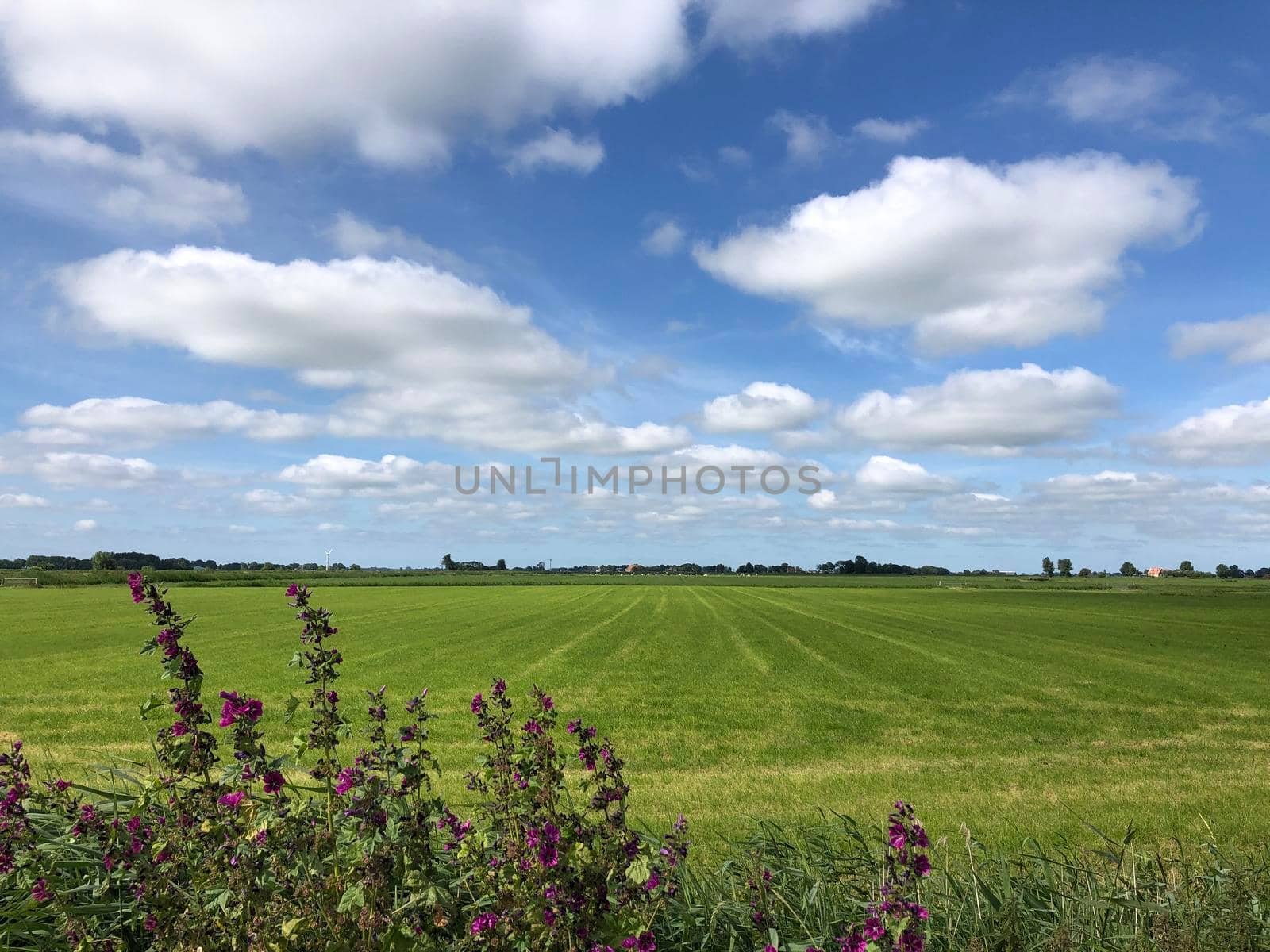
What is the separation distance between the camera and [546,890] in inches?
127

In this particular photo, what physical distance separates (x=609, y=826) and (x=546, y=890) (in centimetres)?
48

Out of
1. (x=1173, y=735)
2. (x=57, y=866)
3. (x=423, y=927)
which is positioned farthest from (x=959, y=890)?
(x=1173, y=735)

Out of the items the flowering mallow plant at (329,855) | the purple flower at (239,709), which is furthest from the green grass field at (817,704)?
the purple flower at (239,709)

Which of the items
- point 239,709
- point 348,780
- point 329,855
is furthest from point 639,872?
point 329,855

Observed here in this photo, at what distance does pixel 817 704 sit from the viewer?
61.5ft

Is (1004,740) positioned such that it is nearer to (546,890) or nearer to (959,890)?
(959,890)

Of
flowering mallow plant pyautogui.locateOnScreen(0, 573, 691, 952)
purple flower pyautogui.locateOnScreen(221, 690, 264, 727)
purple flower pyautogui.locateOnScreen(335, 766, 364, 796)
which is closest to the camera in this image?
flowering mallow plant pyautogui.locateOnScreen(0, 573, 691, 952)

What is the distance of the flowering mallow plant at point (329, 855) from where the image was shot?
311 centimetres

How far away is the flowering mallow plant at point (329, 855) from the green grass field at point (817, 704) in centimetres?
563

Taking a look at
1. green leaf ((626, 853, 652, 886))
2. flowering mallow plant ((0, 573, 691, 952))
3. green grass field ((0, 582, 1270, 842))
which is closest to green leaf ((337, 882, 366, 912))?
flowering mallow plant ((0, 573, 691, 952))

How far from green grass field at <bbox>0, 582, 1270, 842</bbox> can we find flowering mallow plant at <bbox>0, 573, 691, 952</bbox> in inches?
222

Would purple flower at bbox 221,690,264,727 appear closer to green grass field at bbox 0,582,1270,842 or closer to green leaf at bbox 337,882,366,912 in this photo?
green leaf at bbox 337,882,366,912

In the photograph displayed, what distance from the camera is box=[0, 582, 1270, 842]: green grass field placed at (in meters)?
10.8

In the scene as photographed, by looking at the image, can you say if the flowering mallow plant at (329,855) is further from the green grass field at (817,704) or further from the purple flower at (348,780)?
the green grass field at (817,704)
